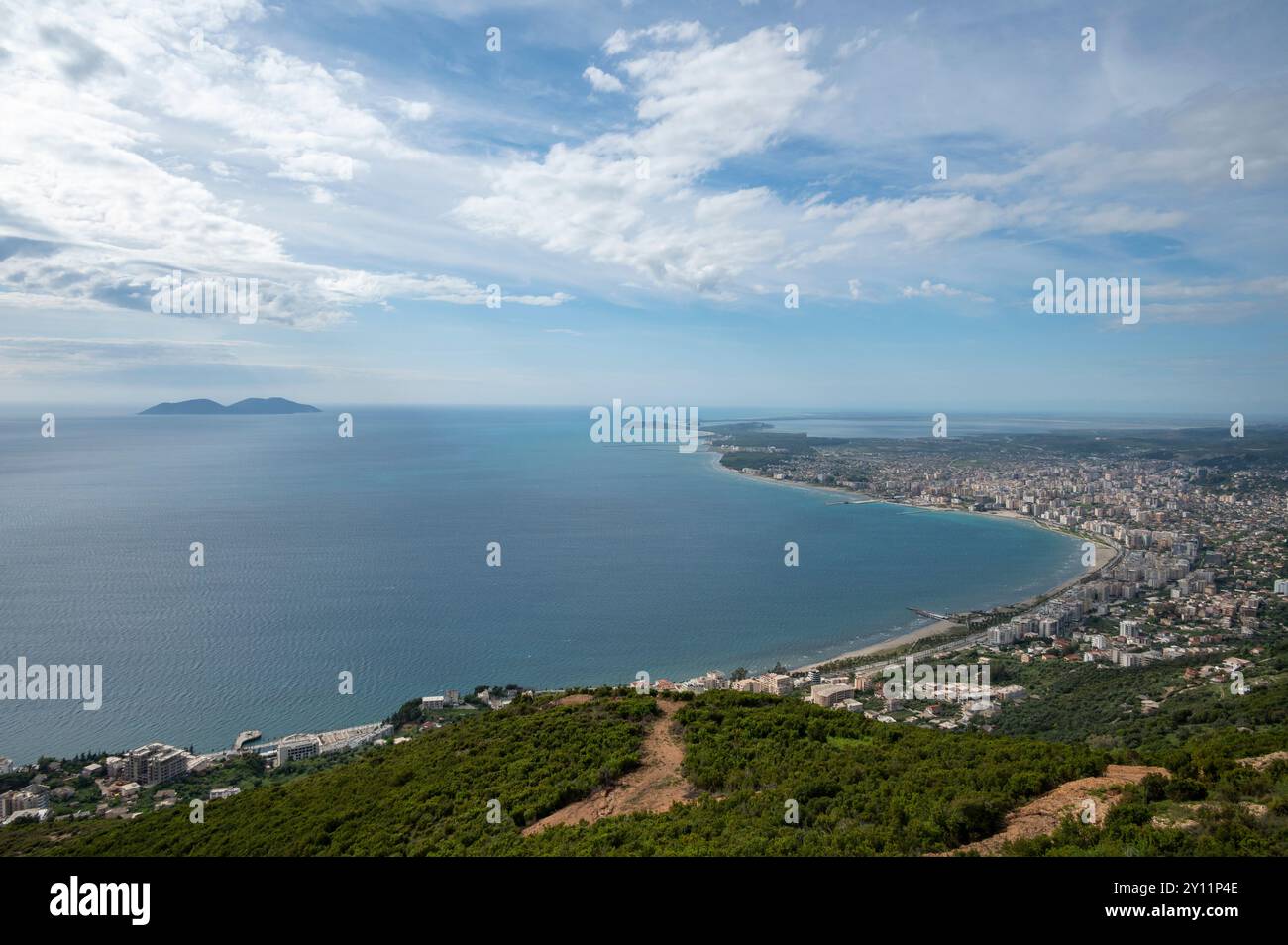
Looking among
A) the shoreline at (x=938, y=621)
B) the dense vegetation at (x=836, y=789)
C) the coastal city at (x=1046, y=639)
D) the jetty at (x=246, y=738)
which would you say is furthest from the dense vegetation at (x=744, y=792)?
the shoreline at (x=938, y=621)

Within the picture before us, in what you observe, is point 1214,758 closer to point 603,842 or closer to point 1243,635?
point 603,842

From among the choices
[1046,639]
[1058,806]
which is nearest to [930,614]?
[1046,639]

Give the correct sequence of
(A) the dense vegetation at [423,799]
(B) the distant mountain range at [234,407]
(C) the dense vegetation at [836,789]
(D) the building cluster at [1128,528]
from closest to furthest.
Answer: (C) the dense vegetation at [836,789]
(A) the dense vegetation at [423,799]
(D) the building cluster at [1128,528]
(B) the distant mountain range at [234,407]

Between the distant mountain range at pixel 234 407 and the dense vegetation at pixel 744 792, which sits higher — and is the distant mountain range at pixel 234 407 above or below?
above

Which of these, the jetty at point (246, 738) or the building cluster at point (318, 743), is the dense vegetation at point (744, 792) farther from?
the jetty at point (246, 738)

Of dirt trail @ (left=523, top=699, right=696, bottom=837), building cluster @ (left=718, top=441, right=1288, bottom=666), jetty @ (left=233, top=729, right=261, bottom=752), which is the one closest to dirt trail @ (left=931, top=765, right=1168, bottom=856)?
dirt trail @ (left=523, top=699, right=696, bottom=837)

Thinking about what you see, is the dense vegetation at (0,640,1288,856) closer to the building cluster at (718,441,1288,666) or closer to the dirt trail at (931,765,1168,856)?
the dirt trail at (931,765,1168,856)
